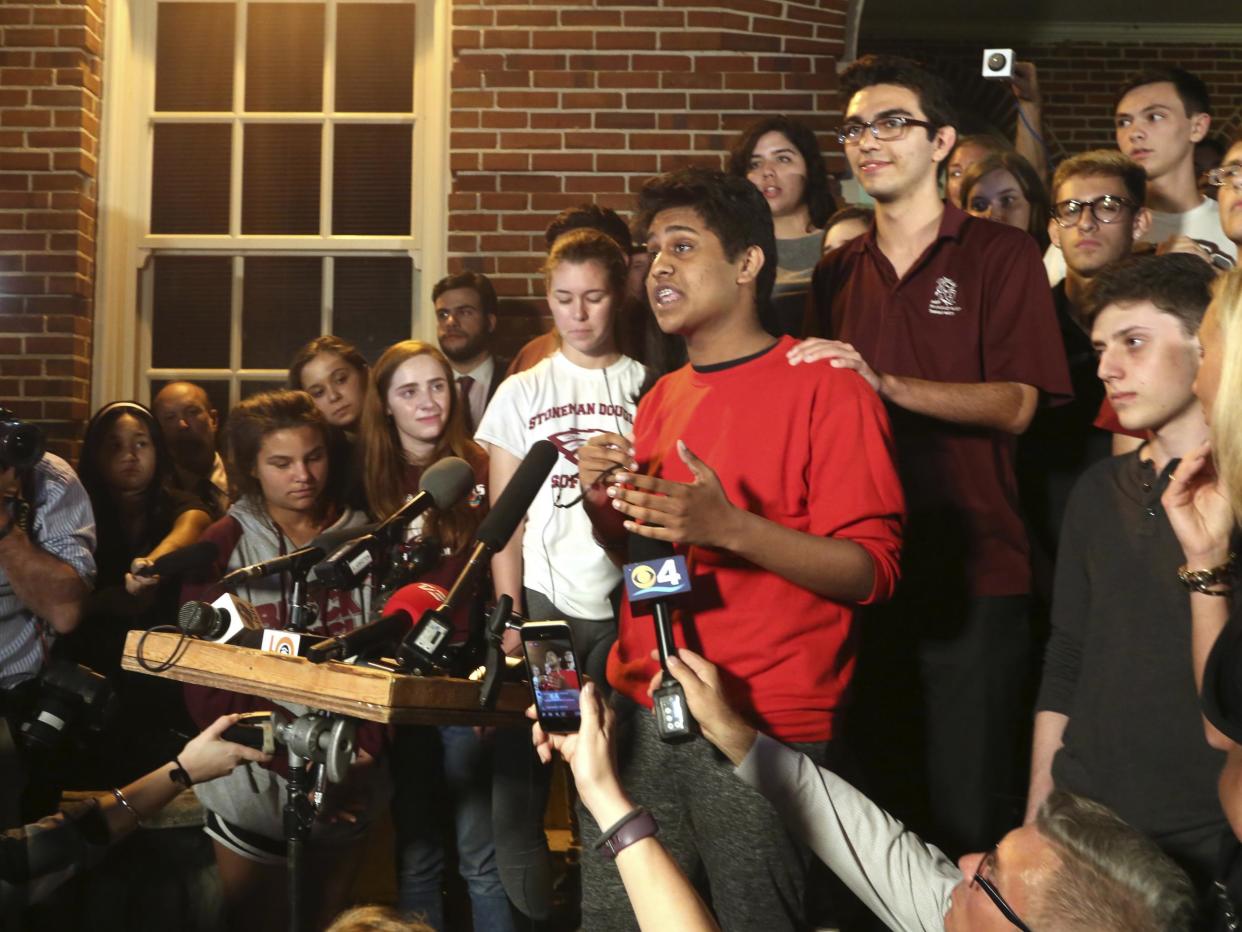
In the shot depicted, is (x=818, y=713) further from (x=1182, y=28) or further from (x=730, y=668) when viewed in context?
(x=1182, y=28)

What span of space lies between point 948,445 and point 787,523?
657 mm

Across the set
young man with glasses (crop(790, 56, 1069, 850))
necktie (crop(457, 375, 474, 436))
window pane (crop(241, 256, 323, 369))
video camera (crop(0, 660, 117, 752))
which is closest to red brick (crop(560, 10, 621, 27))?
window pane (crop(241, 256, 323, 369))

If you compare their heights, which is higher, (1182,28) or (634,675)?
(1182,28)

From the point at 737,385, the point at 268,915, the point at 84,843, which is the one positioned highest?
the point at 737,385

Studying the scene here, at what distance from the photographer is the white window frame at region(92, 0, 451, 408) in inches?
209

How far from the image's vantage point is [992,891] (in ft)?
5.92

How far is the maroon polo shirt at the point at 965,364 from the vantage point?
8.81 feet

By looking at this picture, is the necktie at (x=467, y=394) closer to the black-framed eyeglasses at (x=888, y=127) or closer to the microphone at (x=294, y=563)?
the black-framed eyeglasses at (x=888, y=127)

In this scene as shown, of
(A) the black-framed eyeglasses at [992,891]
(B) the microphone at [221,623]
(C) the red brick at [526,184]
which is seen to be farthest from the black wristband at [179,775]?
(C) the red brick at [526,184]

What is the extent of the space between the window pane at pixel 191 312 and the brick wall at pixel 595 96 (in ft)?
3.40

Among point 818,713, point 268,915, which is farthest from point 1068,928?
point 268,915

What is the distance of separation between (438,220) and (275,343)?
84cm

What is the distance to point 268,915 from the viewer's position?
300 centimetres

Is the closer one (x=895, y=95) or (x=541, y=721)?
(x=541, y=721)
